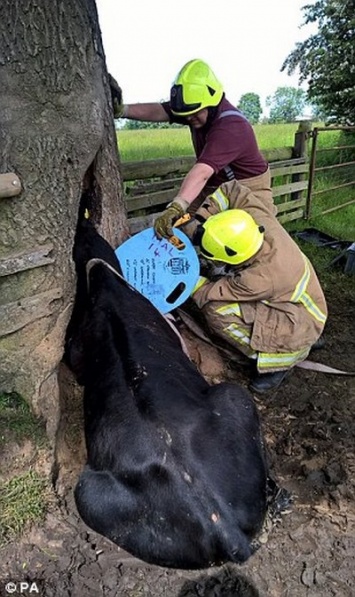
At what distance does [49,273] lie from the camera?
318cm

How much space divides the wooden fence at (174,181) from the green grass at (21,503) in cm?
336

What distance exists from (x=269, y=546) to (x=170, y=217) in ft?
7.35

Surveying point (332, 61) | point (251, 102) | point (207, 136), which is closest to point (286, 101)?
point (251, 102)

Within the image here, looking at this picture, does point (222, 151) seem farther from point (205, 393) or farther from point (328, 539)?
point (328, 539)

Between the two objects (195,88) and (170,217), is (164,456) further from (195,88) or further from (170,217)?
(195,88)

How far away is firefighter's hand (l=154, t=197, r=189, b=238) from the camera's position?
3938mm

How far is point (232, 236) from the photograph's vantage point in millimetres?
3816

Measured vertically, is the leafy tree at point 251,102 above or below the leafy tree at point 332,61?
below

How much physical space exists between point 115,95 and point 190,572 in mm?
3284

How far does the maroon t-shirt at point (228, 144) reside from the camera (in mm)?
4086

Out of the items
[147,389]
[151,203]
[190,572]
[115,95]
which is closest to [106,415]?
[147,389]

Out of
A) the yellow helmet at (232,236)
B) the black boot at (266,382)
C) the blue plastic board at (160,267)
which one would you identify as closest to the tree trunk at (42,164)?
the blue plastic board at (160,267)

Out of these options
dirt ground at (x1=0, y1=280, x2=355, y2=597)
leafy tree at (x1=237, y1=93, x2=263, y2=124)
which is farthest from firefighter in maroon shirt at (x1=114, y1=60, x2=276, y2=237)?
leafy tree at (x1=237, y1=93, x2=263, y2=124)

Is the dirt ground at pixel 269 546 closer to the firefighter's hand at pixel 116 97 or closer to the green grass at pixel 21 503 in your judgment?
the green grass at pixel 21 503
